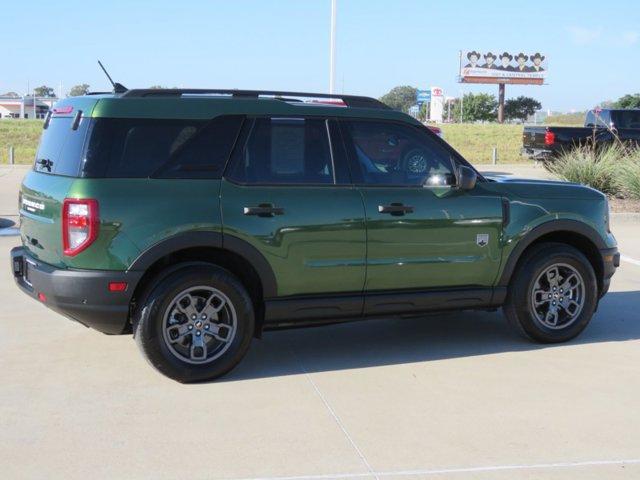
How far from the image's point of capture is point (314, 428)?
4613mm

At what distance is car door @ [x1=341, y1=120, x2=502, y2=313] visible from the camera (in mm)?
5695

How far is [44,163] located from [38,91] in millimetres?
141477

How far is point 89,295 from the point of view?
5.02 meters

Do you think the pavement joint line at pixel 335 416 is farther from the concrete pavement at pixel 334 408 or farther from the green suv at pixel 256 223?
the green suv at pixel 256 223

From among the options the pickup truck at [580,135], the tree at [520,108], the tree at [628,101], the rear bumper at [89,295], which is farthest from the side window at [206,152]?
the tree at [520,108]

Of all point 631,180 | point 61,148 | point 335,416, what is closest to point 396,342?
point 335,416

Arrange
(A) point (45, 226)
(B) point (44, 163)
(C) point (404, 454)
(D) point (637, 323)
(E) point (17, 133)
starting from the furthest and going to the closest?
(E) point (17, 133) → (D) point (637, 323) → (B) point (44, 163) → (A) point (45, 226) → (C) point (404, 454)

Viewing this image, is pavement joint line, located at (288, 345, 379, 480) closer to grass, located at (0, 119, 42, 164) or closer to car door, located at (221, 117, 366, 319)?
car door, located at (221, 117, 366, 319)

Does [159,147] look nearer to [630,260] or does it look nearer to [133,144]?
[133,144]

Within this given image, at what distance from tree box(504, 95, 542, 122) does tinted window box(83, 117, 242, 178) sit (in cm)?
9332

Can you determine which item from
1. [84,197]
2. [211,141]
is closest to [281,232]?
[211,141]

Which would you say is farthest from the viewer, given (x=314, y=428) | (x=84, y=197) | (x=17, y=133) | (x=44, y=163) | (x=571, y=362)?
(x=17, y=133)

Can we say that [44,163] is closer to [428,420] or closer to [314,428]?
[314,428]

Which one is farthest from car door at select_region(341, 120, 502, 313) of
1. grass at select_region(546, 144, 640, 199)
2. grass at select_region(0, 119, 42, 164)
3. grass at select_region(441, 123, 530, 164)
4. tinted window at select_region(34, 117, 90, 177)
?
grass at select_region(0, 119, 42, 164)
